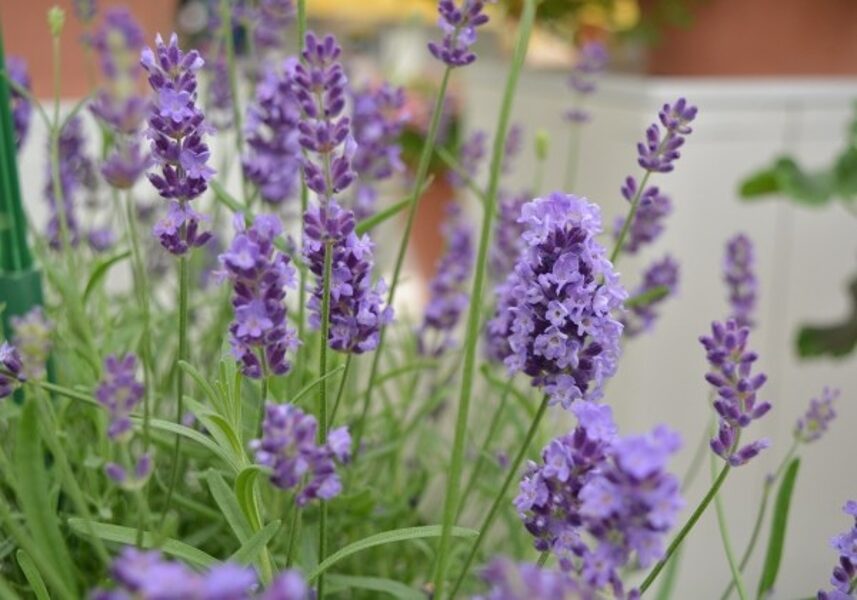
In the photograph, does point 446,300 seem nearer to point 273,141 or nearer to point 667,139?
point 273,141

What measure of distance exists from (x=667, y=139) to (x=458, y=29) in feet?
0.36

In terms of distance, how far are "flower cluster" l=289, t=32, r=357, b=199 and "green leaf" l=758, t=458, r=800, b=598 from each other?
0.81 ft

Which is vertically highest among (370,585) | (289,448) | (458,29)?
(458,29)

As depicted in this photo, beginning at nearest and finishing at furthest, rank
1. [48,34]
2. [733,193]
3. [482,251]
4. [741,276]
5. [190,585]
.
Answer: [190,585]
[482,251]
[741,276]
[48,34]
[733,193]

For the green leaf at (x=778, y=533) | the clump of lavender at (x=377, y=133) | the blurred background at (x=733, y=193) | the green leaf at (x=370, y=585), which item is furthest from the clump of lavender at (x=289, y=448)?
the blurred background at (x=733, y=193)

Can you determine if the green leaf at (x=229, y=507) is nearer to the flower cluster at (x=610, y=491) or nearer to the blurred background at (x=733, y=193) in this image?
the flower cluster at (x=610, y=491)

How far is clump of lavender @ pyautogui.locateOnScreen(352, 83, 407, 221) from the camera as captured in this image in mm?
704

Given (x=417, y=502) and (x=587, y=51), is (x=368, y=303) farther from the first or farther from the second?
(x=587, y=51)

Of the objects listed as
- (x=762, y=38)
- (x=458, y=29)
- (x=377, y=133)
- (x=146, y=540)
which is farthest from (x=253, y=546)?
(x=762, y=38)

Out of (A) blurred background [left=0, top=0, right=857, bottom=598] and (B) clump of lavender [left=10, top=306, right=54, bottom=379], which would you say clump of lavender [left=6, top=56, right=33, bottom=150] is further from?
(A) blurred background [left=0, top=0, right=857, bottom=598]

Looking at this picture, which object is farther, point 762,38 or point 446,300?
point 762,38

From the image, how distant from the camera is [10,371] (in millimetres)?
397

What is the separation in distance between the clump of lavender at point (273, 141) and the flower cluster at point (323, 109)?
20cm

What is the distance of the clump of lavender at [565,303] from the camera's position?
15.4 inches
